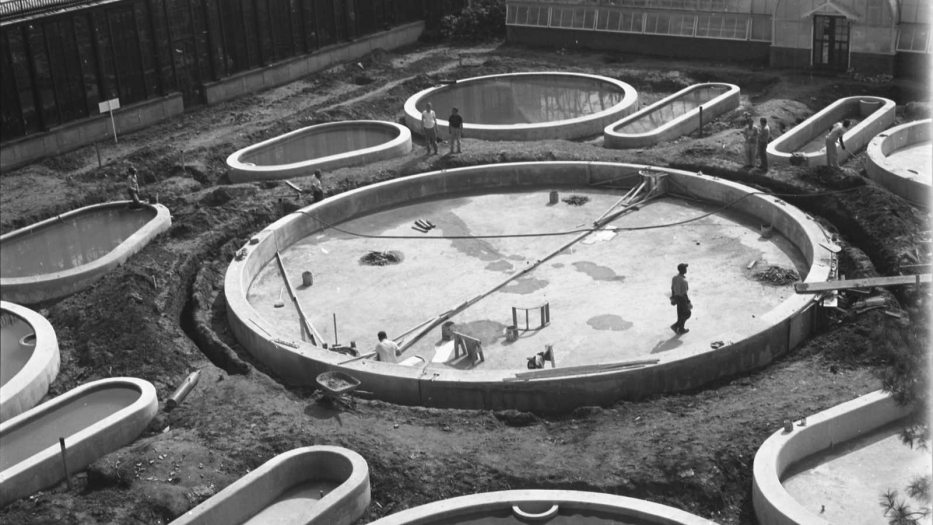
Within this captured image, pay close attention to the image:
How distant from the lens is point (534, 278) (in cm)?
2394

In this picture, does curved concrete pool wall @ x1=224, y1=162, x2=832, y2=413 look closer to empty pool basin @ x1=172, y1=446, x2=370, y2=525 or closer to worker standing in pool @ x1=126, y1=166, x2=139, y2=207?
empty pool basin @ x1=172, y1=446, x2=370, y2=525

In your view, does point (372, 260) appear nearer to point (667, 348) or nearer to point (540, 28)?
point (667, 348)

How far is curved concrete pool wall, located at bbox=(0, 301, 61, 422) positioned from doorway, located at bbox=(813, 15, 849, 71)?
24093 mm

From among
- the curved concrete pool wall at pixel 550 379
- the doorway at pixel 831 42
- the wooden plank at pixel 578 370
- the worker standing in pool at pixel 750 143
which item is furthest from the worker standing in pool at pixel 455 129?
the doorway at pixel 831 42

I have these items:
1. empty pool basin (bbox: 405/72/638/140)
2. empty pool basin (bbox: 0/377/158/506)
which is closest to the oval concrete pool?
empty pool basin (bbox: 0/377/158/506)

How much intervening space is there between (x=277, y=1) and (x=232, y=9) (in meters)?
1.99

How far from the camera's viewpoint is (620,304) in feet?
73.5

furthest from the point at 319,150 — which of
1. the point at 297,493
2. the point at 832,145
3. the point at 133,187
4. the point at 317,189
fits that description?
the point at 297,493

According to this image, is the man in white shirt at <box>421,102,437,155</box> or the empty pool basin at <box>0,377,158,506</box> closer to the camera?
the empty pool basin at <box>0,377,158,506</box>

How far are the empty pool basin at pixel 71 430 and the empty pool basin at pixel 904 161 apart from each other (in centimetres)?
1618

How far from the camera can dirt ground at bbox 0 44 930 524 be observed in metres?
16.6

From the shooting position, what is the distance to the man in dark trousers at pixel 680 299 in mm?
20328

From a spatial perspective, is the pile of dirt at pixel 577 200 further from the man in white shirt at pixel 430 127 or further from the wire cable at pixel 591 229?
the man in white shirt at pixel 430 127

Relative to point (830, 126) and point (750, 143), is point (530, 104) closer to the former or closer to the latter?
point (830, 126)
